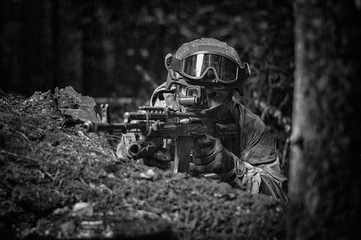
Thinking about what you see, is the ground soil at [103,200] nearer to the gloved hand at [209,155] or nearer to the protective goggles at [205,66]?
the gloved hand at [209,155]

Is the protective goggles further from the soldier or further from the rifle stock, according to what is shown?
the rifle stock

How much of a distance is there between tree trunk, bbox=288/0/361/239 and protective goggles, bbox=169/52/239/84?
213 centimetres

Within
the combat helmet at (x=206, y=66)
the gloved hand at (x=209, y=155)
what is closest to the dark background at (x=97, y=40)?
the combat helmet at (x=206, y=66)

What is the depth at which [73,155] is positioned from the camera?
344 centimetres

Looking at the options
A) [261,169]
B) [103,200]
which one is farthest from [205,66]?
[103,200]

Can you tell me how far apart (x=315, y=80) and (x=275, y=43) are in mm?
4511

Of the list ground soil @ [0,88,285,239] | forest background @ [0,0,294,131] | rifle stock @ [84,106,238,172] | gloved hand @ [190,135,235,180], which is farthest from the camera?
forest background @ [0,0,294,131]

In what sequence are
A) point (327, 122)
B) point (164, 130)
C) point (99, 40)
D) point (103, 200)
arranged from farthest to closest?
point (99, 40) < point (164, 130) < point (103, 200) < point (327, 122)

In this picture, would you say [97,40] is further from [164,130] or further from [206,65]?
[164,130]

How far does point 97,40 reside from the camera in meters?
10.1

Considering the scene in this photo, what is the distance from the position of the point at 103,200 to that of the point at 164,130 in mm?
944

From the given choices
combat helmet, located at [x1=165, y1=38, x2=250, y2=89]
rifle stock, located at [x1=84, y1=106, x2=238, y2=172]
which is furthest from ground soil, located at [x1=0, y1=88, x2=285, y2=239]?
combat helmet, located at [x1=165, y1=38, x2=250, y2=89]

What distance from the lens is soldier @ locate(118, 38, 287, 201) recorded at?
13.7ft

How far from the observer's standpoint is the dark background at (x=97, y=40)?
8734 mm
